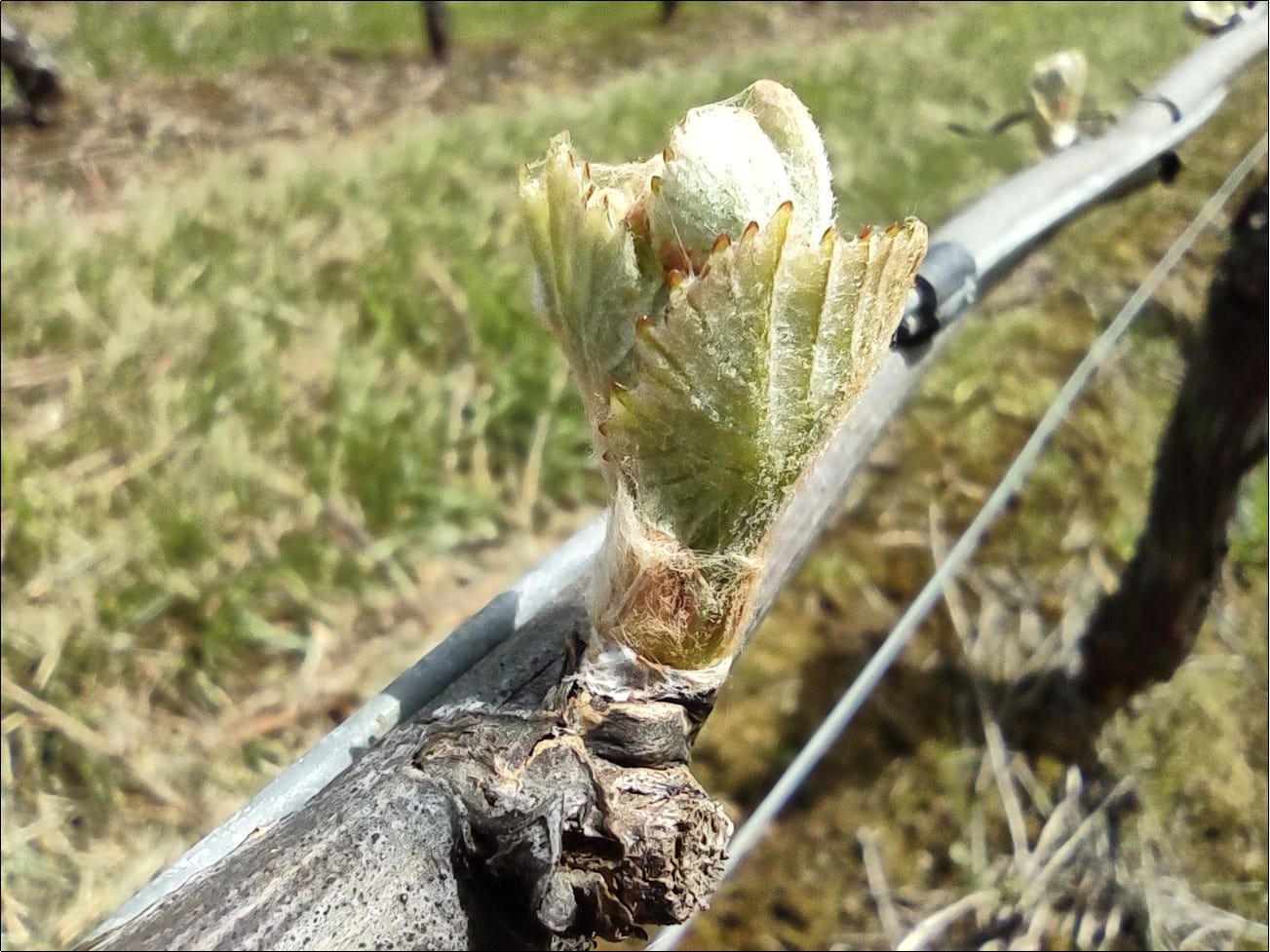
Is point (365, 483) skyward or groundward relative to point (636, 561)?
groundward

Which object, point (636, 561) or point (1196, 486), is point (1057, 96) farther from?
point (636, 561)

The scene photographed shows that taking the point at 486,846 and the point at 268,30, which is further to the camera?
the point at 268,30

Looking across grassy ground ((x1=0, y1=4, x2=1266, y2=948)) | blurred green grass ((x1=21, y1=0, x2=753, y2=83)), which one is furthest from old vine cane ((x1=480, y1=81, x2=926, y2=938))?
blurred green grass ((x1=21, y1=0, x2=753, y2=83))

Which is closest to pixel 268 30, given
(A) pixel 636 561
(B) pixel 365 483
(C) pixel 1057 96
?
(B) pixel 365 483

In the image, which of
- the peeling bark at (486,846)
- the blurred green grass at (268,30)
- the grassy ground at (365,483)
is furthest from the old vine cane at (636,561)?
the blurred green grass at (268,30)

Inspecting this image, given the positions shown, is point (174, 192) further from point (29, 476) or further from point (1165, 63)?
point (1165, 63)

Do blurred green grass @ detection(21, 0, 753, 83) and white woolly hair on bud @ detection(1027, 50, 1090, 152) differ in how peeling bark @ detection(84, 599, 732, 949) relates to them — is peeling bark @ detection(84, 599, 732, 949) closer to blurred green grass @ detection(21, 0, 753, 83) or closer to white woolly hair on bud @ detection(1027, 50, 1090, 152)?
white woolly hair on bud @ detection(1027, 50, 1090, 152)

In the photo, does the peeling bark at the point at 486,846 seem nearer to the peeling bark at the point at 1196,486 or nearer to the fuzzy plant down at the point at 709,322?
the fuzzy plant down at the point at 709,322
